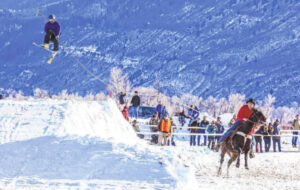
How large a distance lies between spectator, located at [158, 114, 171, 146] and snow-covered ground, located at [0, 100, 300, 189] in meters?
5.64

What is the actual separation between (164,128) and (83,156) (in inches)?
419

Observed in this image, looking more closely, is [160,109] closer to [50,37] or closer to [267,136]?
[267,136]

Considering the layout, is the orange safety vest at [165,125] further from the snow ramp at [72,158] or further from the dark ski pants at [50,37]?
the snow ramp at [72,158]

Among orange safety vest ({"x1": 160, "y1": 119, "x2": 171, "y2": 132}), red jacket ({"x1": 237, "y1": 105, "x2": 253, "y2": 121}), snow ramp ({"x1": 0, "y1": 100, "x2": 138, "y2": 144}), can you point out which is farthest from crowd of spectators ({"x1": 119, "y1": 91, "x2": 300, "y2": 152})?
snow ramp ({"x1": 0, "y1": 100, "x2": 138, "y2": 144})

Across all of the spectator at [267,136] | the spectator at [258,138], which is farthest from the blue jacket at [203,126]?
the spectator at [267,136]

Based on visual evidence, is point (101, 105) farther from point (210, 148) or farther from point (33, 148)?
point (210, 148)

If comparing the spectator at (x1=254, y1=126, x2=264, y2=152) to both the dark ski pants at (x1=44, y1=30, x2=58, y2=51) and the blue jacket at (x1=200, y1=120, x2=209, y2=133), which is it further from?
the dark ski pants at (x1=44, y1=30, x2=58, y2=51)

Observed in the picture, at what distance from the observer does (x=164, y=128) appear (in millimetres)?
25250

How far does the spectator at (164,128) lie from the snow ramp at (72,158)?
25.5 feet

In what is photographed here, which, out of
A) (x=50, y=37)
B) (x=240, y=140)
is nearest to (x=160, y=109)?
(x=50, y=37)

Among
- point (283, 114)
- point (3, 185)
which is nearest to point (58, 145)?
point (3, 185)

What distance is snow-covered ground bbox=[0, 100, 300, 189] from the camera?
551 inches

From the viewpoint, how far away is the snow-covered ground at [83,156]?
13984 mm

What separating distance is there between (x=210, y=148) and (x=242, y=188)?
34.8ft
